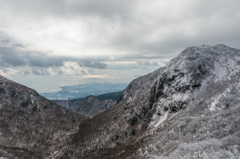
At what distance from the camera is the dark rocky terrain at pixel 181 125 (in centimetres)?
2164

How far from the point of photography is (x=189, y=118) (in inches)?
1276

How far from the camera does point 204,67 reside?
5259cm

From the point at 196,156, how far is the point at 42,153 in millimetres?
83706

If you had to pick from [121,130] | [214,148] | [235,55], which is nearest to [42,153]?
[121,130]

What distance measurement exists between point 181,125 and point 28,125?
10843 cm

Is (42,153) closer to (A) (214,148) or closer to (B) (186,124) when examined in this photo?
(B) (186,124)

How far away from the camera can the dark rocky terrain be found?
21.6 meters

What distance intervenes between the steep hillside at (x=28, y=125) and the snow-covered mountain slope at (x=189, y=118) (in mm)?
18566

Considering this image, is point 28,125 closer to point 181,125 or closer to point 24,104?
point 24,104

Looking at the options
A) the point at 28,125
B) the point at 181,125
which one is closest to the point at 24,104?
the point at 28,125

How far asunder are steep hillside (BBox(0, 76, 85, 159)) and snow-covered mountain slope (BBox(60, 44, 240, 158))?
60.9 feet

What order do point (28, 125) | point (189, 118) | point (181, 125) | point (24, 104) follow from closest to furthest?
point (181, 125) → point (189, 118) → point (28, 125) → point (24, 104)

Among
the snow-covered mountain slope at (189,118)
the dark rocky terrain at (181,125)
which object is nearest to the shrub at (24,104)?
the dark rocky terrain at (181,125)

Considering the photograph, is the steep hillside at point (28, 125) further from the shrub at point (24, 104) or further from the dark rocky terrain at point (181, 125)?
the dark rocky terrain at point (181, 125)
